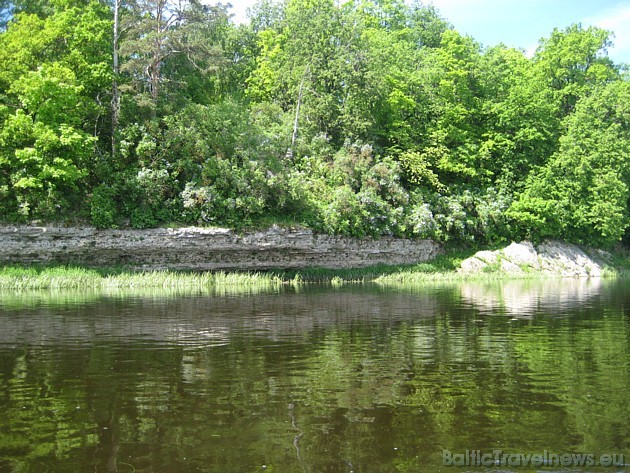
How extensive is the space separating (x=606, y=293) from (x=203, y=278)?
2292cm

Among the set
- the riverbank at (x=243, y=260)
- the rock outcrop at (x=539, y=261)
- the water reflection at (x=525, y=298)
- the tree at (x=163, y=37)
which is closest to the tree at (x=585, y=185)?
the rock outcrop at (x=539, y=261)

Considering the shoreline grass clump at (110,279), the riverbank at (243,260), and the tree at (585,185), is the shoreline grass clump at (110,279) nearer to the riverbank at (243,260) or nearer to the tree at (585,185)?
the riverbank at (243,260)

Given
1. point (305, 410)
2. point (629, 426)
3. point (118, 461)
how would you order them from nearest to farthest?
point (118, 461) < point (629, 426) < point (305, 410)

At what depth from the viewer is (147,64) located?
39.8m

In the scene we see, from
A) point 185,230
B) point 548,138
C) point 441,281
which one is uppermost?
point 548,138

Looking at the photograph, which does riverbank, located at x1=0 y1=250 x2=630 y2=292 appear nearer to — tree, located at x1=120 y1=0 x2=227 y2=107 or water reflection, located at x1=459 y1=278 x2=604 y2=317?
water reflection, located at x1=459 y1=278 x2=604 y2=317

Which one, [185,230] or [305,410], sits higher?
[185,230]

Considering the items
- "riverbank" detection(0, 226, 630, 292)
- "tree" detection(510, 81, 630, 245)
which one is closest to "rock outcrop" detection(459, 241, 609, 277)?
"riverbank" detection(0, 226, 630, 292)

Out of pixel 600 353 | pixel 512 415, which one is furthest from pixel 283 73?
pixel 512 415

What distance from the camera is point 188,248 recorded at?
38.9m

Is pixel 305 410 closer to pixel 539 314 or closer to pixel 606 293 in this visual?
pixel 539 314

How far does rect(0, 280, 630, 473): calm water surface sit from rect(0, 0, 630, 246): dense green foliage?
19.2 meters

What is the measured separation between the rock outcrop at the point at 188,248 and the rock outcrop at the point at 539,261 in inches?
325

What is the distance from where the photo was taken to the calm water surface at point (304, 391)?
7449 millimetres
